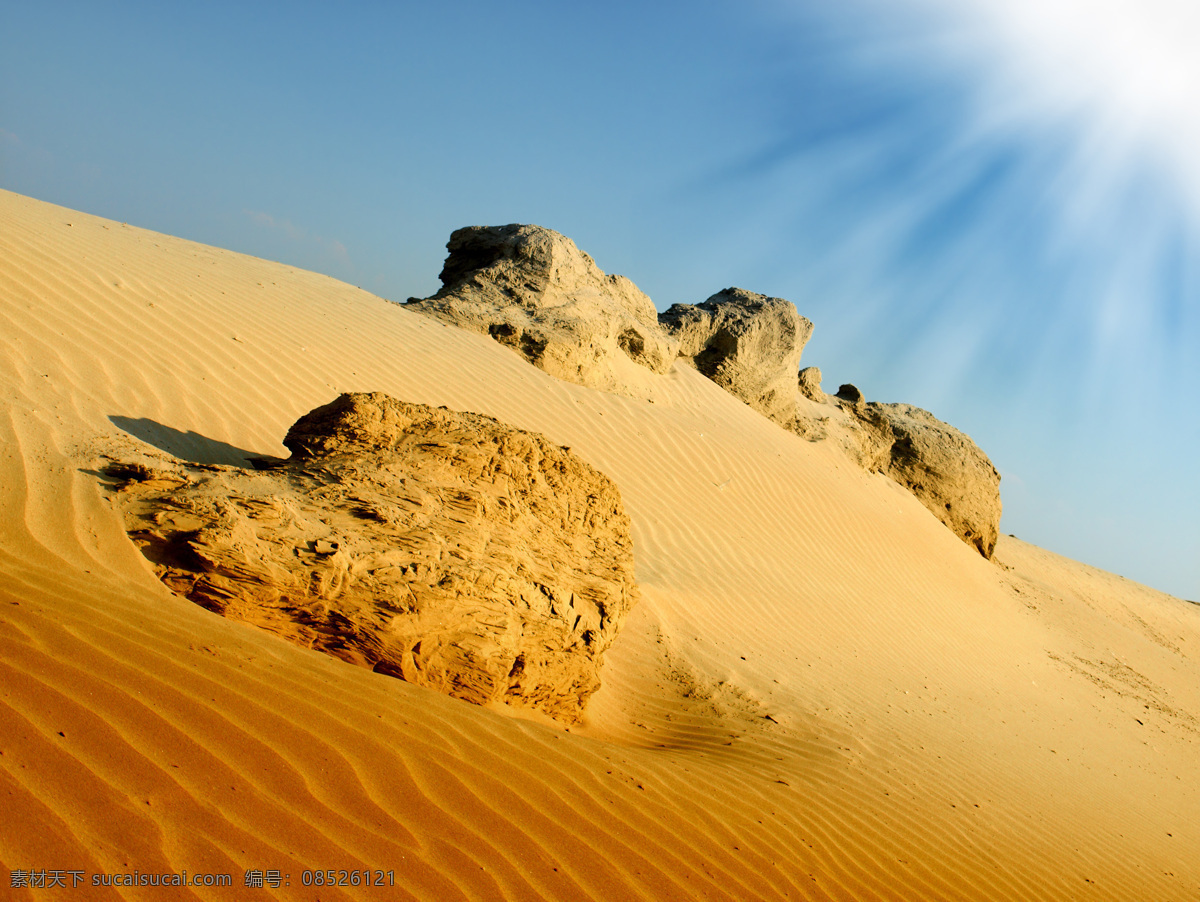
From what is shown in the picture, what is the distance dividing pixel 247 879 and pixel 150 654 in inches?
36.8

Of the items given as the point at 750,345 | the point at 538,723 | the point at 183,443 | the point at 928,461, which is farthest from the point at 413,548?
the point at 928,461

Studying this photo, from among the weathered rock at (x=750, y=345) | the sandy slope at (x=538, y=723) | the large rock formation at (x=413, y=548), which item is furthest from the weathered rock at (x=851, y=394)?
the large rock formation at (x=413, y=548)

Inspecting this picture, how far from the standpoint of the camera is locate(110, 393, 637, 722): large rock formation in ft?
10.1

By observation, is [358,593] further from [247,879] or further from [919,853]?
[919,853]

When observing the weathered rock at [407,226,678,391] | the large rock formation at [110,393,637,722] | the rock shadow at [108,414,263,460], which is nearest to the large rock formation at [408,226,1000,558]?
the weathered rock at [407,226,678,391]

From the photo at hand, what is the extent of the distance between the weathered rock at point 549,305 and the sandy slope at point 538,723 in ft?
2.14

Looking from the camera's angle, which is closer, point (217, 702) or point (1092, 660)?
point (217, 702)

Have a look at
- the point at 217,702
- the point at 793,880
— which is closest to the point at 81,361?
the point at 217,702

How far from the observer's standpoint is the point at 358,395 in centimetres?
448

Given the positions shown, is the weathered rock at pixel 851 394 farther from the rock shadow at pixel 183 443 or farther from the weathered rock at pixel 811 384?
the rock shadow at pixel 183 443

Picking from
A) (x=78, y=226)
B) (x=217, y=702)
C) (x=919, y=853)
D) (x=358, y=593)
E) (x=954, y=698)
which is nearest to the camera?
(x=217, y=702)

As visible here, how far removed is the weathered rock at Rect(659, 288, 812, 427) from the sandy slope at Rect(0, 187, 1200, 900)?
80.0 inches

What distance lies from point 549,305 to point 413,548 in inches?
334

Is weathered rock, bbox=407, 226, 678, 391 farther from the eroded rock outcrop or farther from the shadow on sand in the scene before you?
the shadow on sand
